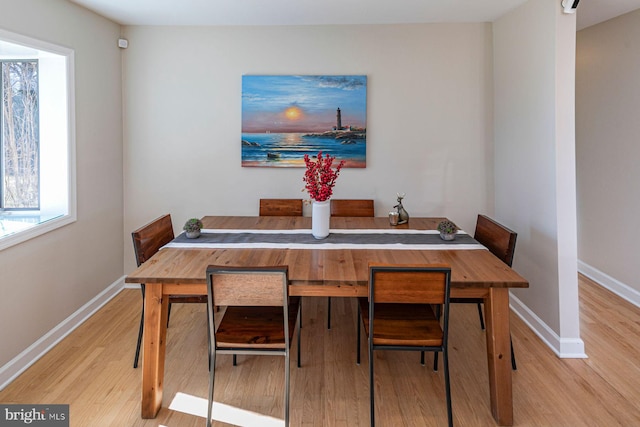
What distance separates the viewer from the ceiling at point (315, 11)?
300 centimetres

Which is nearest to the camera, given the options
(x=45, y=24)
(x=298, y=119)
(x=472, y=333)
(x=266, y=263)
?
(x=266, y=263)

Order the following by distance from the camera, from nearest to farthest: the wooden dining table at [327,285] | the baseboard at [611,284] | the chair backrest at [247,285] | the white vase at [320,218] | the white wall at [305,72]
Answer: the chair backrest at [247,285], the wooden dining table at [327,285], the white vase at [320,218], the baseboard at [611,284], the white wall at [305,72]

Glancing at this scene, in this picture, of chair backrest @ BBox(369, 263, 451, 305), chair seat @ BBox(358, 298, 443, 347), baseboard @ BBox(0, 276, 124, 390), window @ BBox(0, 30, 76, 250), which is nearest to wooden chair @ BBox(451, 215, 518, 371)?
chair seat @ BBox(358, 298, 443, 347)

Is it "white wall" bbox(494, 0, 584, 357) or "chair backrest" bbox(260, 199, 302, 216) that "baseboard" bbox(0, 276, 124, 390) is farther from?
"white wall" bbox(494, 0, 584, 357)

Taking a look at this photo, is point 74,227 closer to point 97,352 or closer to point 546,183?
point 97,352

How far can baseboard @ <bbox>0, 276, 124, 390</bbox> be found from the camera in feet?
7.48

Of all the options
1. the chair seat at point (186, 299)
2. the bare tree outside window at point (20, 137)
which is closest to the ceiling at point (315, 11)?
the bare tree outside window at point (20, 137)

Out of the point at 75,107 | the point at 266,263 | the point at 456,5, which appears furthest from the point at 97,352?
the point at 456,5

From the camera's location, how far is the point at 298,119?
3.60m

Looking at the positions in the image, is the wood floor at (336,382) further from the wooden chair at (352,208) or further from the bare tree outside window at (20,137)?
the bare tree outside window at (20,137)

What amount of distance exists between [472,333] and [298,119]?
2298 millimetres

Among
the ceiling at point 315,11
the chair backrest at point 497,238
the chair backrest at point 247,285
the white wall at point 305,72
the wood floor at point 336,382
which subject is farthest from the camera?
the white wall at point 305,72

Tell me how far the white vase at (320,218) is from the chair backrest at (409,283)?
81 cm

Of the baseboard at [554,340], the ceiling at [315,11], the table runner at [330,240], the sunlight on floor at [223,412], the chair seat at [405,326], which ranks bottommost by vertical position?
the sunlight on floor at [223,412]
